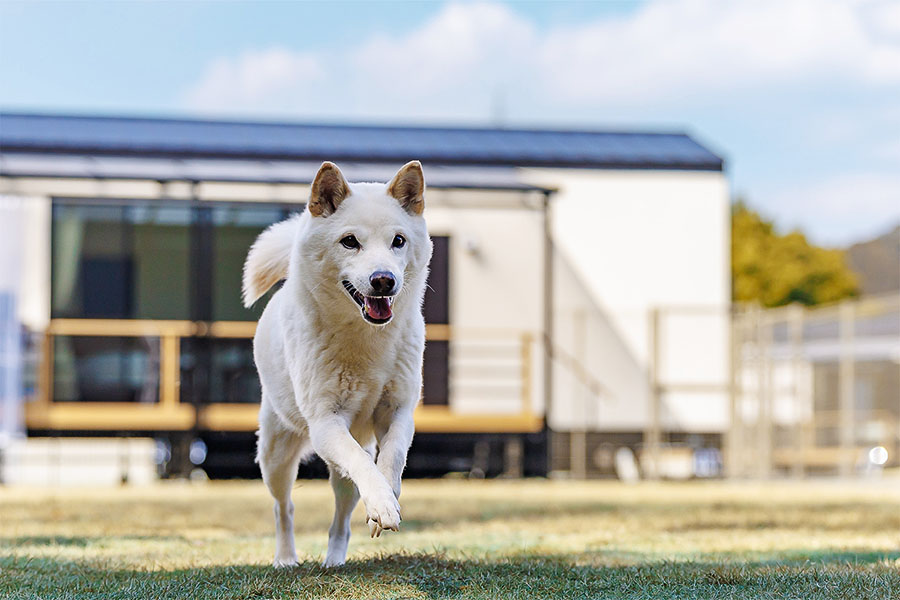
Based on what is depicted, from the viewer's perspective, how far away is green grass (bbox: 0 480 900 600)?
15.6ft

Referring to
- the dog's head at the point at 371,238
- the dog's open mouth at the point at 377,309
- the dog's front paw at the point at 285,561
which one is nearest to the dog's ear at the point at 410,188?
the dog's head at the point at 371,238

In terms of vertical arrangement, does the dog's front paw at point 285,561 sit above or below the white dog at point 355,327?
below

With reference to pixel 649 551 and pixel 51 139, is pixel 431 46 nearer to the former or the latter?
pixel 51 139

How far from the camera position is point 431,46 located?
67.6m

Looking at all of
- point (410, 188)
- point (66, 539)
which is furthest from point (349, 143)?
point (410, 188)

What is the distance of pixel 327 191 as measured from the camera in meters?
4.77

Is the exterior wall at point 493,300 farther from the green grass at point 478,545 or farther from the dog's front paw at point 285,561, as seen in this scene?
the dog's front paw at point 285,561

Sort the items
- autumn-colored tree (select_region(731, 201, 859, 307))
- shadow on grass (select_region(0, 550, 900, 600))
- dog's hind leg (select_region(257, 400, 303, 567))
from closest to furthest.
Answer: shadow on grass (select_region(0, 550, 900, 600)), dog's hind leg (select_region(257, 400, 303, 567)), autumn-colored tree (select_region(731, 201, 859, 307))

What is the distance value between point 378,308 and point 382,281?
0.46ft

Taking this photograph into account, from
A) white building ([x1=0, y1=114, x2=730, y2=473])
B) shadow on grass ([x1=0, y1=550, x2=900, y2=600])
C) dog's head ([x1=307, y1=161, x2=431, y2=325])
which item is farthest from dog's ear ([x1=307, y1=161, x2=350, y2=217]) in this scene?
white building ([x1=0, y1=114, x2=730, y2=473])

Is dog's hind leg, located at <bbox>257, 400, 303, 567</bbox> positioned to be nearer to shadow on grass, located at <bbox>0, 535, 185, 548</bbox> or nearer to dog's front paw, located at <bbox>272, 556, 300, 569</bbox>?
dog's front paw, located at <bbox>272, 556, 300, 569</bbox>

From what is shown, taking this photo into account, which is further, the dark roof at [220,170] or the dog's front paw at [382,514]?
the dark roof at [220,170]

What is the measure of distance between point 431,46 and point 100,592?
64415 mm

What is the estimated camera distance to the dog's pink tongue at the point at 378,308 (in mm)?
4578
